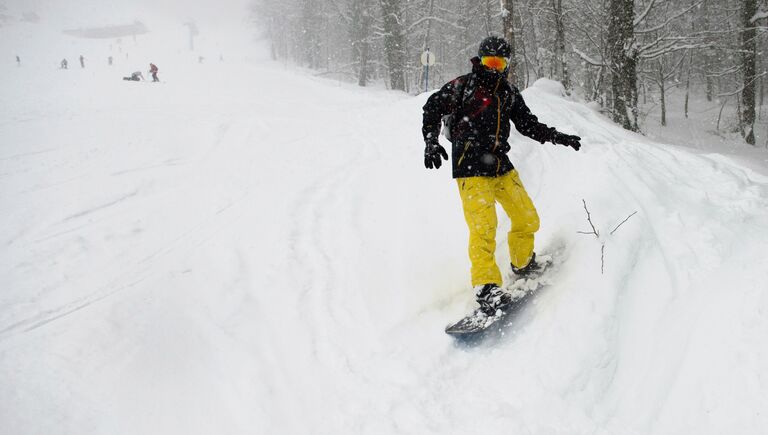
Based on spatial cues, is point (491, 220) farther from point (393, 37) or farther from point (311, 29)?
point (311, 29)

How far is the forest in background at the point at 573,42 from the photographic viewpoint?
398 inches

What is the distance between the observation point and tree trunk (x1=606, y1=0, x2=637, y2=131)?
9.48m

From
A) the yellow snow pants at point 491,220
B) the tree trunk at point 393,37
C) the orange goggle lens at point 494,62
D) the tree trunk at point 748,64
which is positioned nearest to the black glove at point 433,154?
the yellow snow pants at point 491,220

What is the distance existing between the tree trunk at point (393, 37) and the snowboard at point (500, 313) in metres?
21.1

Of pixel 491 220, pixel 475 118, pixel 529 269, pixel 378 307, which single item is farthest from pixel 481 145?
pixel 378 307

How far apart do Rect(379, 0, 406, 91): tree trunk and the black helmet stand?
2076 cm

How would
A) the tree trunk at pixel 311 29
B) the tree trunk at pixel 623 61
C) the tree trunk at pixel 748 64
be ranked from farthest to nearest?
1. the tree trunk at pixel 311 29
2. the tree trunk at pixel 748 64
3. the tree trunk at pixel 623 61

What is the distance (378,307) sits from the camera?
370cm

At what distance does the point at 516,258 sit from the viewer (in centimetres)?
347

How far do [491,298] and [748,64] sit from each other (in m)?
17.0

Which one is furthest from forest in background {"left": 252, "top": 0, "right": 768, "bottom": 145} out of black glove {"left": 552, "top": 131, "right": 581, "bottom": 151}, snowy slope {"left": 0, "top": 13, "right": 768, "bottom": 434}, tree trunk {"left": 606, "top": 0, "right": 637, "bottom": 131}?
black glove {"left": 552, "top": 131, "right": 581, "bottom": 151}

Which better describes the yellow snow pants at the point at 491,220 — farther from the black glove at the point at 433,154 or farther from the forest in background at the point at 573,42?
the forest in background at the point at 573,42

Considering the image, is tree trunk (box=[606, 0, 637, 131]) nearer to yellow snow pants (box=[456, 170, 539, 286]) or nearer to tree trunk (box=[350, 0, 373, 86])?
yellow snow pants (box=[456, 170, 539, 286])

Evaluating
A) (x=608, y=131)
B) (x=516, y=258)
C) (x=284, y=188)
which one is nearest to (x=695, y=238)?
(x=516, y=258)
